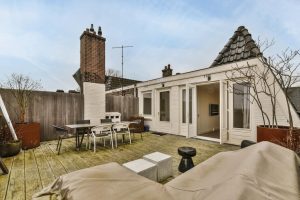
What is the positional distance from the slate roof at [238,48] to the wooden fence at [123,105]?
4.86 meters

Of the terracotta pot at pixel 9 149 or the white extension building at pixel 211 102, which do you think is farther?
the white extension building at pixel 211 102

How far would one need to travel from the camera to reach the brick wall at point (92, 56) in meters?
7.29

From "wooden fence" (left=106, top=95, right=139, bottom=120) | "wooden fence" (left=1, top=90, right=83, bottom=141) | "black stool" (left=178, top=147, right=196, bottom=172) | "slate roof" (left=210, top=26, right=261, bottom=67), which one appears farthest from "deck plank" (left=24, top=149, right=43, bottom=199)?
"slate roof" (left=210, top=26, right=261, bottom=67)

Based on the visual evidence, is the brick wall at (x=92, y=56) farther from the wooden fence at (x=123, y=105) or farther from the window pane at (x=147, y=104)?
the window pane at (x=147, y=104)

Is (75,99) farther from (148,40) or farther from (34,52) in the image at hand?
(148,40)

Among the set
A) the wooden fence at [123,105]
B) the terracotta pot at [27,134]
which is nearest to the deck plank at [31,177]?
the terracotta pot at [27,134]

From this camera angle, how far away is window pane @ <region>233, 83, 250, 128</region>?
17.9 feet

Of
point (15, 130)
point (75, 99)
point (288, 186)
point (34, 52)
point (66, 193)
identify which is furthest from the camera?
point (34, 52)

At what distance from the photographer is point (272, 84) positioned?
4.86 metres

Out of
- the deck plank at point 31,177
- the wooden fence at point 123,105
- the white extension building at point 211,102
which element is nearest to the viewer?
the deck plank at point 31,177

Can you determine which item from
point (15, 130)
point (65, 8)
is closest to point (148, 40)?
point (65, 8)

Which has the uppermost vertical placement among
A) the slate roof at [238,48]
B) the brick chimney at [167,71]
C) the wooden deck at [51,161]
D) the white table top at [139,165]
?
the slate roof at [238,48]

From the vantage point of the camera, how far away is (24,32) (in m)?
6.49

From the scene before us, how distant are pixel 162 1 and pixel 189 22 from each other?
2309mm
